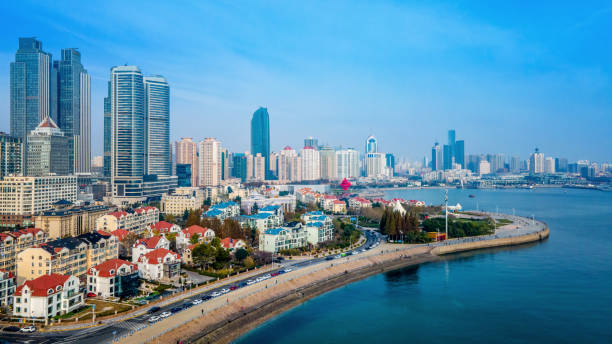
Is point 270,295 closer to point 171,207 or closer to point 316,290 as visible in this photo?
point 316,290

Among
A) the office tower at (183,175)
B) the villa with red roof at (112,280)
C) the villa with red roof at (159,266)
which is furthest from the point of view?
the office tower at (183,175)

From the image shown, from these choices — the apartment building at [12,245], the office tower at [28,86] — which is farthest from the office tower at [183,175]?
the apartment building at [12,245]

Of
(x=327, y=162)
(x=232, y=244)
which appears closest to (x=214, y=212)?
(x=232, y=244)

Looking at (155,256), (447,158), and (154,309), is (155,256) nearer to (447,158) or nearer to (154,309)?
(154,309)

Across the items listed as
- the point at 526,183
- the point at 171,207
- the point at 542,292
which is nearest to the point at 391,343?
the point at 542,292

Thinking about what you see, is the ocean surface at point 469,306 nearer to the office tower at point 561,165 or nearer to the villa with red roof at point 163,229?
the villa with red roof at point 163,229

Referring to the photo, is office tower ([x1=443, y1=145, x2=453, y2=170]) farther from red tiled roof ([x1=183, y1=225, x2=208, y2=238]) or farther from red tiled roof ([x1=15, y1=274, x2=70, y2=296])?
red tiled roof ([x1=15, y1=274, x2=70, y2=296])

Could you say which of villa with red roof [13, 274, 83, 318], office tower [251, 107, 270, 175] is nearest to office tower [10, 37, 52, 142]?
office tower [251, 107, 270, 175]
